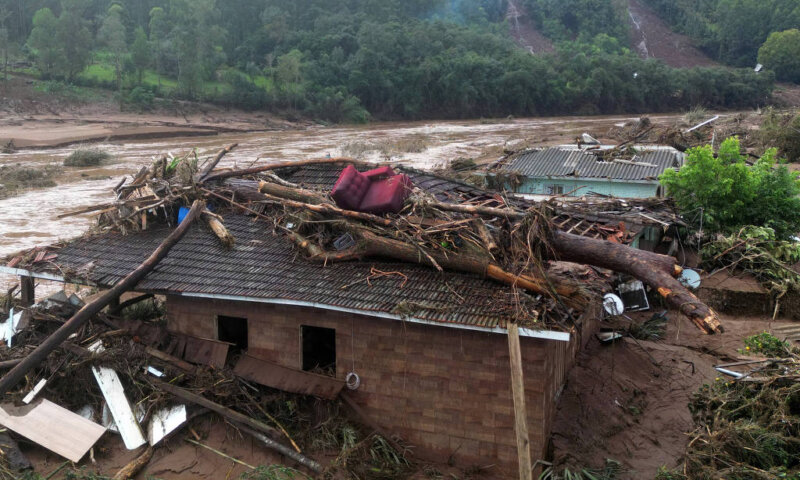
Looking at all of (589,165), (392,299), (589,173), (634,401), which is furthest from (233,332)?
(589,165)

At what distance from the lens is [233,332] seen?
30.9 ft

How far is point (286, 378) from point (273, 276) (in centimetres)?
128

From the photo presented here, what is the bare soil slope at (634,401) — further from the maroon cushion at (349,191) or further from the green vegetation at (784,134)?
the green vegetation at (784,134)

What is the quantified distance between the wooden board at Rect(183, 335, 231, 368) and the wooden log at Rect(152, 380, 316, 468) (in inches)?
20.5

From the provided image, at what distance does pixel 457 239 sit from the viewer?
787cm

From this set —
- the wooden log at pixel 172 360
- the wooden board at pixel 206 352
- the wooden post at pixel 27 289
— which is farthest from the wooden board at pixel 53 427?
the wooden post at pixel 27 289

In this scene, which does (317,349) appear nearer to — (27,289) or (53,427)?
(53,427)

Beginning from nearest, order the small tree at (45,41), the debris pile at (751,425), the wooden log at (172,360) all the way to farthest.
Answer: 1. the debris pile at (751,425)
2. the wooden log at (172,360)
3. the small tree at (45,41)

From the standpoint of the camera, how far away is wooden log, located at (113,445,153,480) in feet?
23.8

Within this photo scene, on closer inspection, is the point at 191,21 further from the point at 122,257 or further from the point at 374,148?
the point at 122,257

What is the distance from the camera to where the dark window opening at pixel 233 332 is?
8.82 m

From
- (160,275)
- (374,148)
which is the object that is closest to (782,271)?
(160,275)

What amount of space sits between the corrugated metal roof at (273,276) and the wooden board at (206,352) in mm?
865

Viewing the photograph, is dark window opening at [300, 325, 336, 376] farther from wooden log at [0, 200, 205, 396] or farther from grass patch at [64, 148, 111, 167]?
grass patch at [64, 148, 111, 167]
